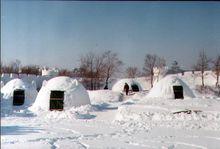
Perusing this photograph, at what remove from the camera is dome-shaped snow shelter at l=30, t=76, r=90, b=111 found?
55.5 feet

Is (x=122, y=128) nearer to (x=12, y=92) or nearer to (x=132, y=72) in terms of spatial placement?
(x=12, y=92)

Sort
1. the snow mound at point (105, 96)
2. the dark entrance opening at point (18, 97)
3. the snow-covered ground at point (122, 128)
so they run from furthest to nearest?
the snow mound at point (105, 96)
the dark entrance opening at point (18, 97)
the snow-covered ground at point (122, 128)

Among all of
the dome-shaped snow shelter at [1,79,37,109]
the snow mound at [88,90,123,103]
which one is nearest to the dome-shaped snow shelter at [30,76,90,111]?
the dome-shaped snow shelter at [1,79,37,109]

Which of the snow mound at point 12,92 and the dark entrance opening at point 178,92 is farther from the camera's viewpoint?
the snow mound at point 12,92

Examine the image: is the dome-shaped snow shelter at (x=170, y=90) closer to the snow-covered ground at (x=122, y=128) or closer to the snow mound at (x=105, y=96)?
the snow-covered ground at (x=122, y=128)

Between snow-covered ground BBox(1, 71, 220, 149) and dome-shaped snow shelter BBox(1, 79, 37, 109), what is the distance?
4.19 meters

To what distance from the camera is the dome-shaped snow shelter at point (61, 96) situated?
1692 centimetres

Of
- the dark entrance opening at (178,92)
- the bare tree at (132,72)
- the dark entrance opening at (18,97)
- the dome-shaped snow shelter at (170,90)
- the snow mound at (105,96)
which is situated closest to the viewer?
the dome-shaped snow shelter at (170,90)

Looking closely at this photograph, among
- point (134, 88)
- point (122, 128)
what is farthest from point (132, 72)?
point (122, 128)

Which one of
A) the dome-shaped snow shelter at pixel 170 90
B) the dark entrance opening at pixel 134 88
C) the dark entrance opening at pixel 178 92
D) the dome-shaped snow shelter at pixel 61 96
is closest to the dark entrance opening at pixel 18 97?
the dome-shaped snow shelter at pixel 61 96

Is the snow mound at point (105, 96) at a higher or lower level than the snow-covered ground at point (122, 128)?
higher

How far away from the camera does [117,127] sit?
38.7ft

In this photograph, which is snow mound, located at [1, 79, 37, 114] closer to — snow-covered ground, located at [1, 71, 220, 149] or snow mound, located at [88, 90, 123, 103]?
snow-covered ground, located at [1, 71, 220, 149]

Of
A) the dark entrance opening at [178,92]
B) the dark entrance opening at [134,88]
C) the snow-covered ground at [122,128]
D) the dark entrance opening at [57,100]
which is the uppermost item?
the dark entrance opening at [134,88]
